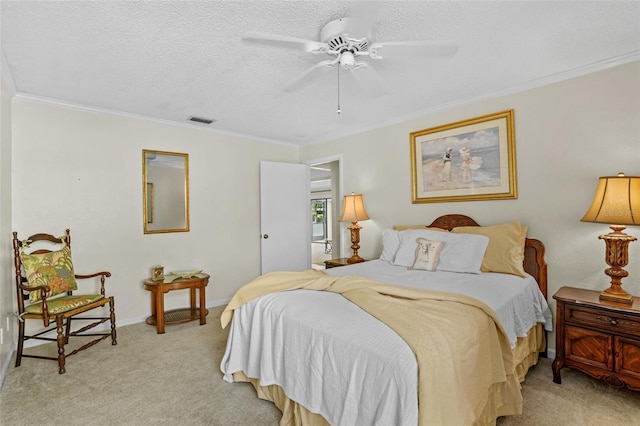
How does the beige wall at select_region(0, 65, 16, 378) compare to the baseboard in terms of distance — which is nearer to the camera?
the baseboard

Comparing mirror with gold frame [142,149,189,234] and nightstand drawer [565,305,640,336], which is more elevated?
mirror with gold frame [142,149,189,234]

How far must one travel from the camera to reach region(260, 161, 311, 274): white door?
192 inches

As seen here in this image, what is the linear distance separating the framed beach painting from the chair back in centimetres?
385

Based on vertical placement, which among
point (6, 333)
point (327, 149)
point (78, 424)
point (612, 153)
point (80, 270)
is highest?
point (327, 149)

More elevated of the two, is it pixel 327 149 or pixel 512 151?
pixel 327 149

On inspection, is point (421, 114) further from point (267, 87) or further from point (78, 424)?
point (78, 424)

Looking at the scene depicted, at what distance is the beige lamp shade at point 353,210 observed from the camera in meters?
4.15

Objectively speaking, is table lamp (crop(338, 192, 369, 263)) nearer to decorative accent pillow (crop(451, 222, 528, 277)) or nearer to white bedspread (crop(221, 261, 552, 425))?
white bedspread (crop(221, 261, 552, 425))

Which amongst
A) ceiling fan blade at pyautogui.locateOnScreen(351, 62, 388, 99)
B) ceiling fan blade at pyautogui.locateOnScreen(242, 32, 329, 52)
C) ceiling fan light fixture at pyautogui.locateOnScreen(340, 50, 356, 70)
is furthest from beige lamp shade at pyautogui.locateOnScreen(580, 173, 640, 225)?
ceiling fan blade at pyautogui.locateOnScreen(242, 32, 329, 52)

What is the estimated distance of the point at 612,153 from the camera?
249 cm

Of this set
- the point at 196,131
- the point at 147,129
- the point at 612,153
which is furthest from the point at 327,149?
the point at 612,153

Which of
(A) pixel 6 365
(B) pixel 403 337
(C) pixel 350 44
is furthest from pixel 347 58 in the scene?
(A) pixel 6 365

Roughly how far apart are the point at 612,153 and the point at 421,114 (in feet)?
5.95

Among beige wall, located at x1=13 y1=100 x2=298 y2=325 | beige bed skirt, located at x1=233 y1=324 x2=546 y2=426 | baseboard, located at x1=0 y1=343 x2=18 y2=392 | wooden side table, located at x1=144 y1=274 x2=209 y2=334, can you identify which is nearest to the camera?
beige bed skirt, located at x1=233 y1=324 x2=546 y2=426
